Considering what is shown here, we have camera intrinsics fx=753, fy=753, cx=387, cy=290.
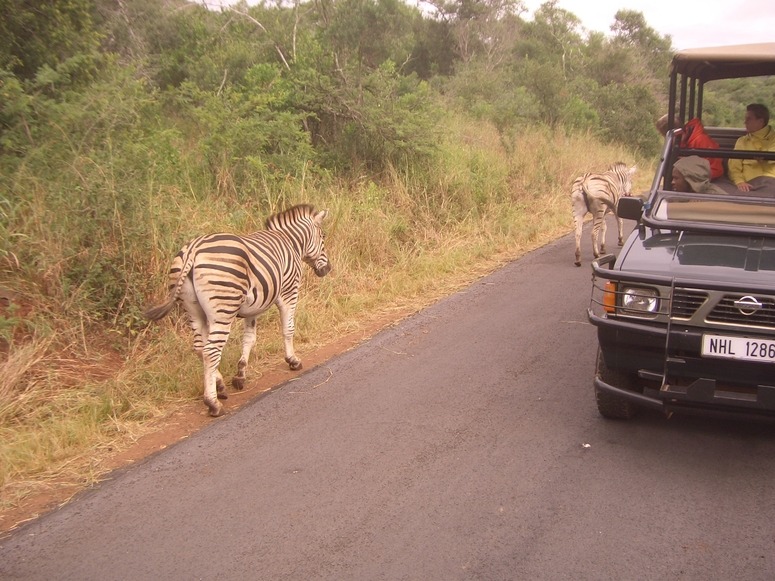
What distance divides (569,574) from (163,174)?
6463mm

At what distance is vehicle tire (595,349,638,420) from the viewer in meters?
4.55

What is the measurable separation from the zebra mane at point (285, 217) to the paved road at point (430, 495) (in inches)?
59.6

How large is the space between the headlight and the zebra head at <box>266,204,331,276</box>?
10.3ft

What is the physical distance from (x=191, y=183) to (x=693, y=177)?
583cm

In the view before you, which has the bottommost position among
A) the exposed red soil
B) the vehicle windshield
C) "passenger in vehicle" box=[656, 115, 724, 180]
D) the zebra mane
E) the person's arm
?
the exposed red soil

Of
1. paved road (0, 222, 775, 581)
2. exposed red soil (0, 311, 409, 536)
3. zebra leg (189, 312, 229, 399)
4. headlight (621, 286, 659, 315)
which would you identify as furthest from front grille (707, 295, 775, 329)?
zebra leg (189, 312, 229, 399)

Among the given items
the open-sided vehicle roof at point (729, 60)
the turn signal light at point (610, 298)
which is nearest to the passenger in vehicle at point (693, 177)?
the open-sided vehicle roof at point (729, 60)

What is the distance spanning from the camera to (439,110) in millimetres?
13617

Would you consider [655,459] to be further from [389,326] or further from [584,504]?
[389,326]

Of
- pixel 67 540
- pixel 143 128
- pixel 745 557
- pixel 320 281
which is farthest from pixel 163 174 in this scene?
pixel 745 557

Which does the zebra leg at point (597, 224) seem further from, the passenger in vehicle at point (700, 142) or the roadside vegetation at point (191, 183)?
the passenger in vehicle at point (700, 142)

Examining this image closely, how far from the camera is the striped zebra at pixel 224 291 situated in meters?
5.19

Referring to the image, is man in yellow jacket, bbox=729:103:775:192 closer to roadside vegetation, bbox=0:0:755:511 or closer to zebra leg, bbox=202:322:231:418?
roadside vegetation, bbox=0:0:755:511

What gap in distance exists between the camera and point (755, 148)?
661 cm
